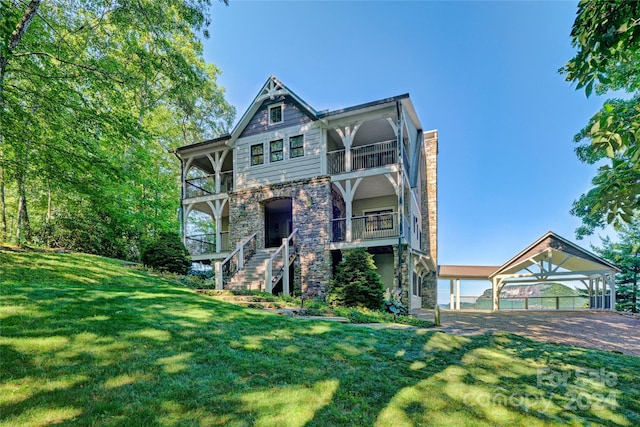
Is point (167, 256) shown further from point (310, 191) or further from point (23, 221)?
point (23, 221)

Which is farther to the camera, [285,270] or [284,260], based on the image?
[284,260]

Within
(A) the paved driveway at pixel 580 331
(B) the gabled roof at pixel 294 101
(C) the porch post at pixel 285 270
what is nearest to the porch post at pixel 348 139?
(B) the gabled roof at pixel 294 101

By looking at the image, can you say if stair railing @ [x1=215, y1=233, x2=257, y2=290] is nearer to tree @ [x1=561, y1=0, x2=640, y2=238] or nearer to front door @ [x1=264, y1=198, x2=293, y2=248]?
front door @ [x1=264, y1=198, x2=293, y2=248]

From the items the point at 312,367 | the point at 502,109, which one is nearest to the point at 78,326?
the point at 312,367

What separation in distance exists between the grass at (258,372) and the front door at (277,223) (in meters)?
9.59

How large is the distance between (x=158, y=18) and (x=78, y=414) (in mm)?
11698

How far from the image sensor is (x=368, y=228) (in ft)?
46.2

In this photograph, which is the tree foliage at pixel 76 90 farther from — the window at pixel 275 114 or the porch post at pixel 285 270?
the porch post at pixel 285 270

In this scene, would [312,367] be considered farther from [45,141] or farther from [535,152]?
[535,152]

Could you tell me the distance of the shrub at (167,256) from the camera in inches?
475

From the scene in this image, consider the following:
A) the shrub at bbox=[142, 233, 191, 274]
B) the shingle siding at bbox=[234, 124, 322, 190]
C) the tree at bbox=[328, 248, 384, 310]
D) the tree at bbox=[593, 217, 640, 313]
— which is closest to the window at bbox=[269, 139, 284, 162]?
the shingle siding at bbox=[234, 124, 322, 190]

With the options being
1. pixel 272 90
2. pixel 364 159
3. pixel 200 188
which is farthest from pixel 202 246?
pixel 364 159

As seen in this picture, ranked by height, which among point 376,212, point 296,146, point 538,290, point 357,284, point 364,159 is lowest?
point 538,290

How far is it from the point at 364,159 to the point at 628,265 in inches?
778
